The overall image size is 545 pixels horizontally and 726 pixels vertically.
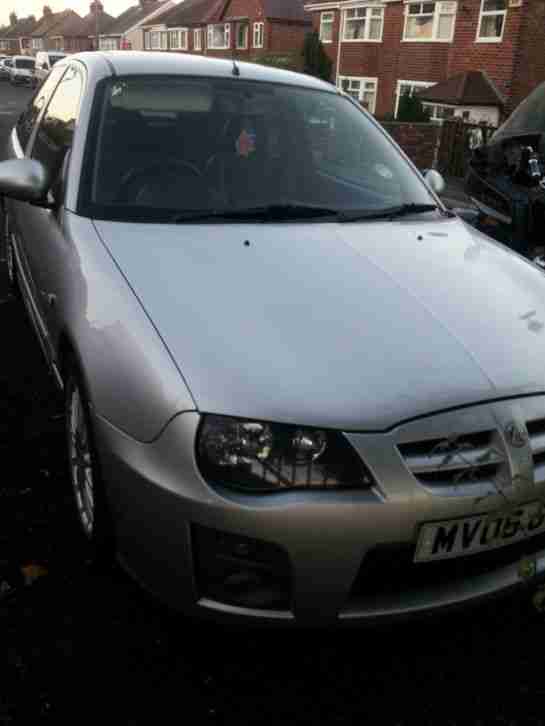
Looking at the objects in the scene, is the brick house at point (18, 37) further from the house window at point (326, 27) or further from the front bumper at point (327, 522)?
the front bumper at point (327, 522)

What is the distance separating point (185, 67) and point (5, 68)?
172 ft

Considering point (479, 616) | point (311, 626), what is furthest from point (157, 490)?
→ point (479, 616)

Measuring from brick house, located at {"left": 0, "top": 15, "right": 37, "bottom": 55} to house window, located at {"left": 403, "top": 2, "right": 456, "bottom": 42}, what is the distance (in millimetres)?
85787

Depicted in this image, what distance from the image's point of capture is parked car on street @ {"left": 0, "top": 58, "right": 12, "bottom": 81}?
157ft

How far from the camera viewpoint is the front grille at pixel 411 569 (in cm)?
182

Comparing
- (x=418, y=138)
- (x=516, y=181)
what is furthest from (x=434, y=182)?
(x=418, y=138)

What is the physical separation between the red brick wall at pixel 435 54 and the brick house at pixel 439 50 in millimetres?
26

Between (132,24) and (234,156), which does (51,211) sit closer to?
(234,156)

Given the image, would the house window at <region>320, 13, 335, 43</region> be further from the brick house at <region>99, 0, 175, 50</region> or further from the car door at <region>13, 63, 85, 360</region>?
the brick house at <region>99, 0, 175, 50</region>

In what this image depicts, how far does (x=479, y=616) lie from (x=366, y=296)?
1169mm

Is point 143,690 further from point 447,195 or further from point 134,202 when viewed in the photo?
point 447,195

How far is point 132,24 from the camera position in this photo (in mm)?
64188

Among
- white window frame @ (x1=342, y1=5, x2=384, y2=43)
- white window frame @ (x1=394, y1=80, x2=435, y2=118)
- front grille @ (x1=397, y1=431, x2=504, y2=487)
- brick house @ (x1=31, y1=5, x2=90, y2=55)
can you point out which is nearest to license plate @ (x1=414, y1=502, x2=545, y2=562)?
front grille @ (x1=397, y1=431, x2=504, y2=487)

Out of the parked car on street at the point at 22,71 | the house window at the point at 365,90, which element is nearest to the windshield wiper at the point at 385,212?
the house window at the point at 365,90
